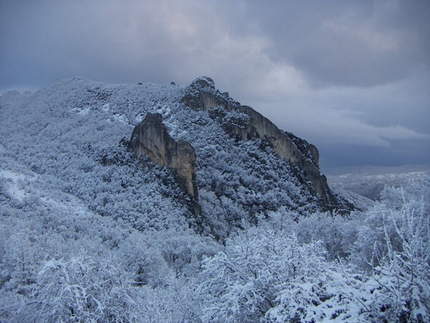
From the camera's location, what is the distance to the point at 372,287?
7488 millimetres

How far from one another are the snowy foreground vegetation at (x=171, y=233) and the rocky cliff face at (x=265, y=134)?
3.01 meters

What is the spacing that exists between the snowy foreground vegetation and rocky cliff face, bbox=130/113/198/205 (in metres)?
2.48

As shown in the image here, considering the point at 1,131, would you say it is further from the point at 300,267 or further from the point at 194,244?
the point at 300,267

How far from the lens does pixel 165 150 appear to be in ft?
213

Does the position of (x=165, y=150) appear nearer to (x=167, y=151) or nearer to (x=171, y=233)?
(x=167, y=151)

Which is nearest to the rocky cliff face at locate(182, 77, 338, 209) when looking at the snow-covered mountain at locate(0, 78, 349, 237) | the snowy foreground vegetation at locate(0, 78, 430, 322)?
the snow-covered mountain at locate(0, 78, 349, 237)

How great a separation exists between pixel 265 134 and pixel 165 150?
32.4 meters

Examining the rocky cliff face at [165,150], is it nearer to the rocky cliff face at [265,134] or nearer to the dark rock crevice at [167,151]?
the dark rock crevice at [167,151]

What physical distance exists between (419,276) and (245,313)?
4.87m

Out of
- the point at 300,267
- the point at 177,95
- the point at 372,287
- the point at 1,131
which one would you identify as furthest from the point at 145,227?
the point at 1,131

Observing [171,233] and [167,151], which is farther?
[167,151]

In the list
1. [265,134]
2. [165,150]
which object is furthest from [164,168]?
[265,134]

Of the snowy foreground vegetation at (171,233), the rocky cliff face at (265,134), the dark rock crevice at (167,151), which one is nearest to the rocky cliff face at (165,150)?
the dark rock crevice at (167,151)

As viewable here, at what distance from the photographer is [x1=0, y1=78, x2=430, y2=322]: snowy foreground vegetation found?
847 cm
